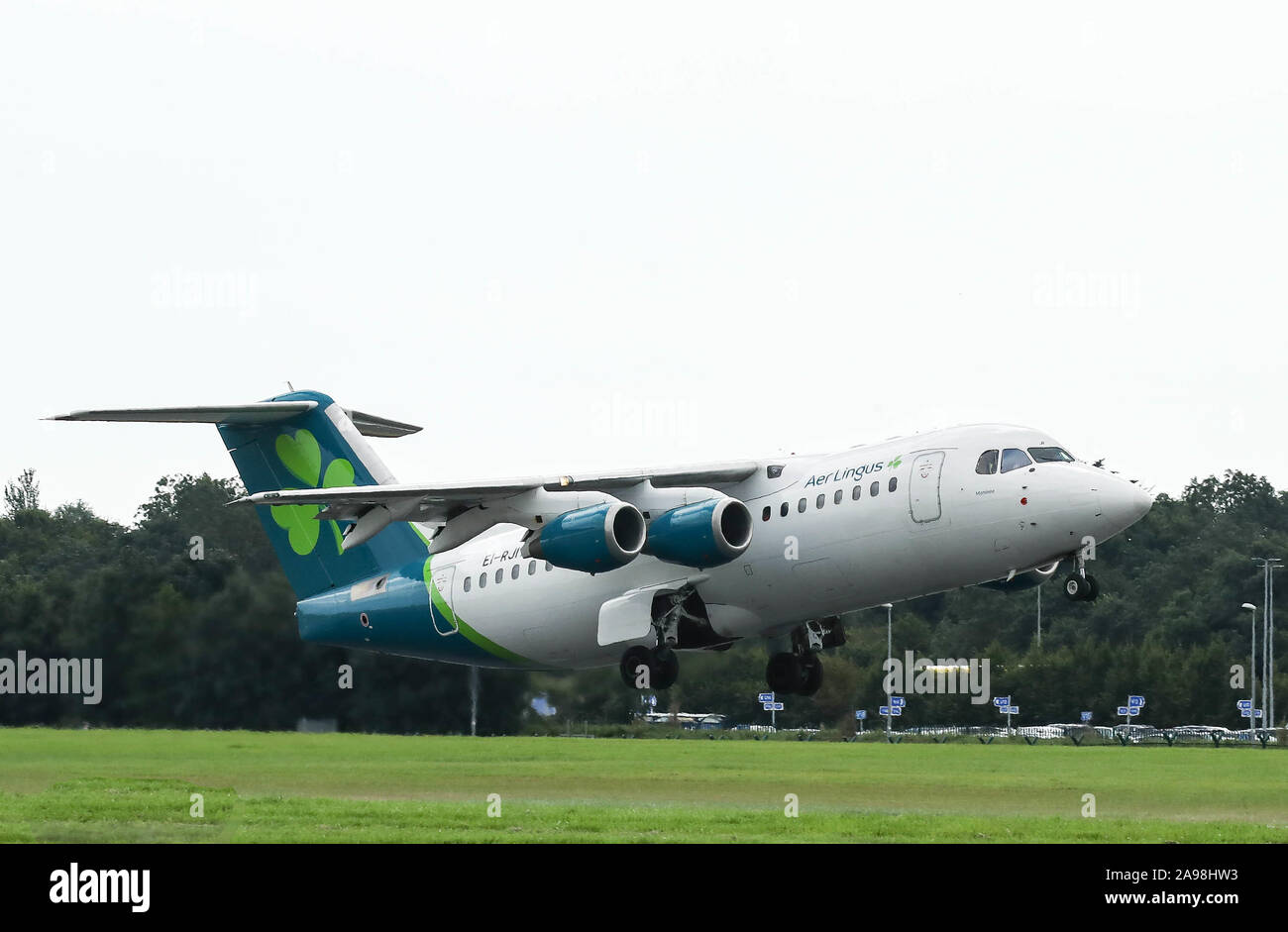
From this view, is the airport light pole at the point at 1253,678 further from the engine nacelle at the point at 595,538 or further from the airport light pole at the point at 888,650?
the engine nacelle at the point at 595,538

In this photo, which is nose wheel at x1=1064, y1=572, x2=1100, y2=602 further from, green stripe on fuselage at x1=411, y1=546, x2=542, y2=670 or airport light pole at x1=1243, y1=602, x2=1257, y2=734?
airport light pole at x1=1243, y1=602, x2=1257, y2=734

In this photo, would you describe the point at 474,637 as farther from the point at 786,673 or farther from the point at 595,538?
the point at 786,673

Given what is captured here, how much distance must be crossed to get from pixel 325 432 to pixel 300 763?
7051 mm

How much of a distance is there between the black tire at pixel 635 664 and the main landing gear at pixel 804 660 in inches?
94.9

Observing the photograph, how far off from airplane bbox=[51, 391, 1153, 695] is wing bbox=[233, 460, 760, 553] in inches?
1.3

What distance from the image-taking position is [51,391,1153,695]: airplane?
25406 millimetres

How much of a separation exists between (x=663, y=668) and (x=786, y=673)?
2.52 meters

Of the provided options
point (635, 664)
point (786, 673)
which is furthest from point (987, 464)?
point (635, 664)

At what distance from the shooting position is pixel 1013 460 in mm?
25422

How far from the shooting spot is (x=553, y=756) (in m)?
29.7

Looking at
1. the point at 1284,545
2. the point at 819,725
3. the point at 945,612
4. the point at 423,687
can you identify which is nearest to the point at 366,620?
the point at 423,687

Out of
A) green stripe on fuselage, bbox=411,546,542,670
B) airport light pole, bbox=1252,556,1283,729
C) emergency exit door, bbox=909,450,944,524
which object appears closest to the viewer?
emergency exit door, bbox=909,450,944,524

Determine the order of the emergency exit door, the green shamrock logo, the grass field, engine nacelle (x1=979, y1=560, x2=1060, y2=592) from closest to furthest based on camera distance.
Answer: the grass field → the emergency exit door → engine nacelle (x1=979, y1=560, x2=1060, y2=592) → the green shamrock logo

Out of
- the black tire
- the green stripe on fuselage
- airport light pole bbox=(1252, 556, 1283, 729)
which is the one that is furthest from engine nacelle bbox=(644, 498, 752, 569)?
airport light pole bbox=(1252, 556, 1283, 729)
